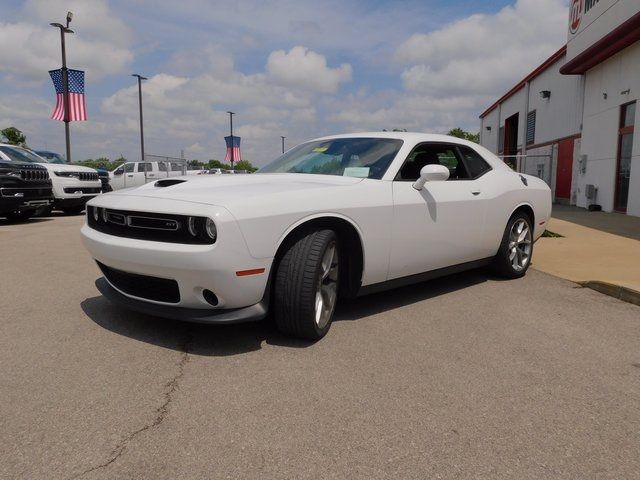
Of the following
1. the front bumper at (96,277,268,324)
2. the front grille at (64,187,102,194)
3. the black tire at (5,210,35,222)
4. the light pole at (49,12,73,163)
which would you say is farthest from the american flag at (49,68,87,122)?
the front bumper at (96,277,268,324)

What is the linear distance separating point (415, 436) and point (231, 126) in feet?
150

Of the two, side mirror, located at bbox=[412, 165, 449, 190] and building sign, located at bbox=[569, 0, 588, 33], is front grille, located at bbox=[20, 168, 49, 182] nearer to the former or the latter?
side mirror, located at bbox=[412, 165, 449, 190]

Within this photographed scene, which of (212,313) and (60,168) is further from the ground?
(60,168)

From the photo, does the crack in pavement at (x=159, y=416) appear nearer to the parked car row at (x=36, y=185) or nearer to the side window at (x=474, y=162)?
the side window at (x=474, y=162)

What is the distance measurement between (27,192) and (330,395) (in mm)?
9623

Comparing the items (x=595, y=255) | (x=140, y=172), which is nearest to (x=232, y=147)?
(x=140, y=172)

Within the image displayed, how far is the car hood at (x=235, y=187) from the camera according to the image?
10.1 ft

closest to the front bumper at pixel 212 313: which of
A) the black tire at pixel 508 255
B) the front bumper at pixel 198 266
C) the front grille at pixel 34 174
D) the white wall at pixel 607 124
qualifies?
the front bumper at pixel 198 266

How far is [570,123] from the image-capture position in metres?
17.8

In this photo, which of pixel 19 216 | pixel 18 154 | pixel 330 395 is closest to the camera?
pixel 330 395

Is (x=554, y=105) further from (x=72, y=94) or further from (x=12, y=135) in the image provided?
(x=12, y=135)

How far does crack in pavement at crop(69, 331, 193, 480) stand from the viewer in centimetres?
201

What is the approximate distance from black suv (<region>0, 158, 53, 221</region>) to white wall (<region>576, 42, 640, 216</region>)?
43.6 feet

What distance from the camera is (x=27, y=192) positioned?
1011cm
